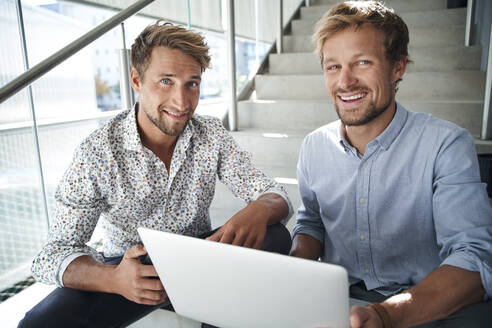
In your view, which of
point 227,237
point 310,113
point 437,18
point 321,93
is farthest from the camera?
point 437,18

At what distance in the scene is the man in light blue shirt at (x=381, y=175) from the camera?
0.95m

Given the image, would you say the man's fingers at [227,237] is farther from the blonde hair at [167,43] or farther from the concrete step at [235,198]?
the concrete step at [235,198]

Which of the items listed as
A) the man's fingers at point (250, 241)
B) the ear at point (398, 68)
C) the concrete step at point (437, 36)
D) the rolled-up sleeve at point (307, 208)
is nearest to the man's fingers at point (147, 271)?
the man's fingers at point (250, 241)

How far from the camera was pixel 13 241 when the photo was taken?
149 cm

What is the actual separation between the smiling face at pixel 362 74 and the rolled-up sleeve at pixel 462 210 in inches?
8.7

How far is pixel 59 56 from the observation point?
135cm

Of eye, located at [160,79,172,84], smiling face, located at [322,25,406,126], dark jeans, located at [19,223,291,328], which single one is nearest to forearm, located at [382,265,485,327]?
smiling face, located at [322,25,406,126]

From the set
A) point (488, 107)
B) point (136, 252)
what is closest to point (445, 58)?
point (488, 107)

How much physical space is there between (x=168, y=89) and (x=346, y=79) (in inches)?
22.6

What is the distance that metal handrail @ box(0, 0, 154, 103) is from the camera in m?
1.18

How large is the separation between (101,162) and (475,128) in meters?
2.03

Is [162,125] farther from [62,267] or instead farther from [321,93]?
[321,93]

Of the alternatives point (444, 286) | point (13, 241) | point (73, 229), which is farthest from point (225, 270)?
point (13, 241)

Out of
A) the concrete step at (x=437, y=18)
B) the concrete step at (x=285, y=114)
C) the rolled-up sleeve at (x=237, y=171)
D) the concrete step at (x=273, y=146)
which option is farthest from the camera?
the concrete step at (x=437, y=18)
